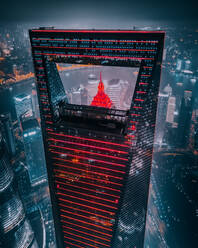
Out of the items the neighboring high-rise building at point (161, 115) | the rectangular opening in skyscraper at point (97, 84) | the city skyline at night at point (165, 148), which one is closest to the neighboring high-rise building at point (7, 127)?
the city skyline at night at point (165, 148)

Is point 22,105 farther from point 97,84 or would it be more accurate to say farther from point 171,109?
point 171,109

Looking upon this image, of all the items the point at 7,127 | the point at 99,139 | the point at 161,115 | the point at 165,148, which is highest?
the point at 99,139

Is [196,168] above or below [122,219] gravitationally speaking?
below

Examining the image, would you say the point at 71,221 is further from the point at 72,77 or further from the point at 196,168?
the point at 72,77

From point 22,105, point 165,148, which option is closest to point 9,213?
point 22,105

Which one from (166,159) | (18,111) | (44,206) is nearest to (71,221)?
(44,206)

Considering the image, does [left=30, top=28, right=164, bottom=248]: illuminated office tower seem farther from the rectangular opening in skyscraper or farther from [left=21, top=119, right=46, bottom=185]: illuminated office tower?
the rectangular opening in skyscraper
